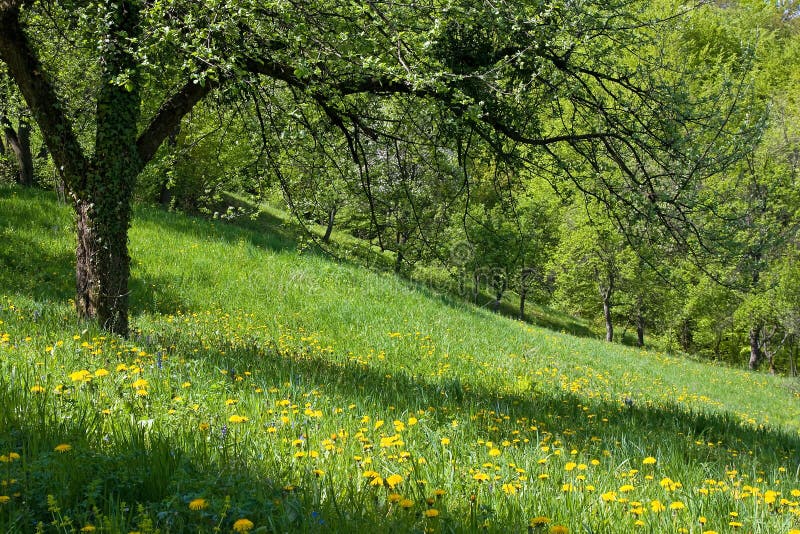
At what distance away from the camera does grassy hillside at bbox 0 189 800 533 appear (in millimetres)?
2043

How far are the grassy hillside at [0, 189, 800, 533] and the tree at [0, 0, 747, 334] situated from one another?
65.4 inches

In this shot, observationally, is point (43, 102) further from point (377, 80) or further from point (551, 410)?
point (551, 410)

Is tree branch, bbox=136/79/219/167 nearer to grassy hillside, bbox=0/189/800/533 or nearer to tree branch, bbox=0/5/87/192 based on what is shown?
tree branch, bbox=0/5/87/192

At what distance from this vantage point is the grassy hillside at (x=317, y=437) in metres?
2.04

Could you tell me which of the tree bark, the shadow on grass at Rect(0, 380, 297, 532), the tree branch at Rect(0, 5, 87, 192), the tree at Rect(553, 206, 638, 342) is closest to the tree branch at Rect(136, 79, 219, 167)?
the tree branch at Rect(0, 5, 87, 192)

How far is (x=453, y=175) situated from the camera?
6367 mm

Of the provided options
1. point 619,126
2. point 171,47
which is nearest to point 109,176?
point 171,47

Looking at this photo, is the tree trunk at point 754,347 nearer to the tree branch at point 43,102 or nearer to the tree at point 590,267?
the tree at point 590,267

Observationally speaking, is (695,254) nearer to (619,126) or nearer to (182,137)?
(619,126)

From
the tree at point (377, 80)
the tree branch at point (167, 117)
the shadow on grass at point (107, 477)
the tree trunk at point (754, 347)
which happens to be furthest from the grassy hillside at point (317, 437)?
the tree trunk at point (754, 347)

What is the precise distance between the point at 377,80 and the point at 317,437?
336 centimetres

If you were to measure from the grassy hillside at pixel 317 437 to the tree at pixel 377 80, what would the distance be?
1661 mm

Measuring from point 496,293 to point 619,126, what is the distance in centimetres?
2818

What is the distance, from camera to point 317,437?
3.13 m
